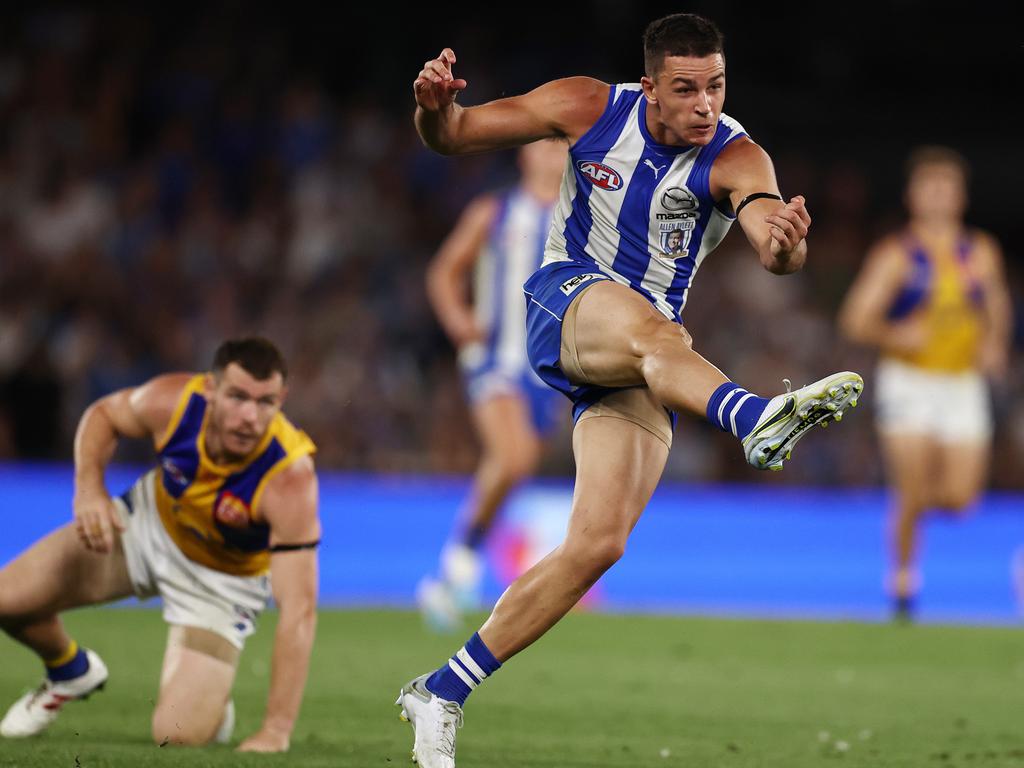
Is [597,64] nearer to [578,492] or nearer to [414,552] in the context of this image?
[414,552]

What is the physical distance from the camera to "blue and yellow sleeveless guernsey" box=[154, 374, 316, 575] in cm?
575

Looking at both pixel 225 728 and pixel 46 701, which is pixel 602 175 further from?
pixel 46 701

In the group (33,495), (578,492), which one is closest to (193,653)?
(578,492)

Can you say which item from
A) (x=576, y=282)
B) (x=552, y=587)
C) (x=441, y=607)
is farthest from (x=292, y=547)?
(x=441, y=607)

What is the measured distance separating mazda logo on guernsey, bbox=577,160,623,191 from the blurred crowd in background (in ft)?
24.5

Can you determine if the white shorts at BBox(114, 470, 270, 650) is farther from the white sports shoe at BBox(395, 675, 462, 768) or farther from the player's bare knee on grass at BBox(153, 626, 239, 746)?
the white sports shoe at BBox(395, 675, 462, 768)

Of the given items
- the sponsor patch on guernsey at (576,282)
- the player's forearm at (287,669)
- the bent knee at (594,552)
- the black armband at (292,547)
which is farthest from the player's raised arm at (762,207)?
the player's forearm at (287,669)

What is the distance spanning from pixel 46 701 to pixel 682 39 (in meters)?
3.23

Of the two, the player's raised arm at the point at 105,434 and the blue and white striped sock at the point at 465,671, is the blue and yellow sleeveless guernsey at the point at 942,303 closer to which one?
the player's raised arm at the point at 105,434

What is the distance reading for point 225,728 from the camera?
5.71 metres

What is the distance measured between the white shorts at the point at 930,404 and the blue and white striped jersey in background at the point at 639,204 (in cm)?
579

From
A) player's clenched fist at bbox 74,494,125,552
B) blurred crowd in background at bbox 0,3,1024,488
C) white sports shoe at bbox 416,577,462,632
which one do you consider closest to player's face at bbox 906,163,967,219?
blurred crowd in background at bbox 0,3,1024,488

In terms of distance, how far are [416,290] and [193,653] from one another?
8582 mm

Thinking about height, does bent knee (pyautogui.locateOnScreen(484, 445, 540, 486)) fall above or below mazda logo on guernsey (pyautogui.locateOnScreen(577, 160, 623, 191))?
above
